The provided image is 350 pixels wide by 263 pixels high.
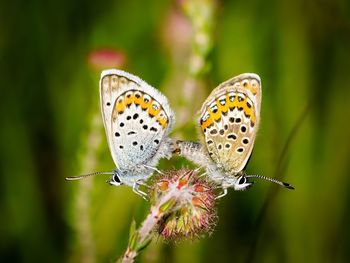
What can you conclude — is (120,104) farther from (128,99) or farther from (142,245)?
(142,245)

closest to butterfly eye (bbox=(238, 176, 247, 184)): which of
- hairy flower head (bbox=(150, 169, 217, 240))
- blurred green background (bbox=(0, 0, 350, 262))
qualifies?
hairy flower head (bbox=(150, 169, 217, 240))

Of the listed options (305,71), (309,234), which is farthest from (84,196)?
(305,71)

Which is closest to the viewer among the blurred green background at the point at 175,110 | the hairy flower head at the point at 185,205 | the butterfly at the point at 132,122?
the hairy flower head at the point at 185,205

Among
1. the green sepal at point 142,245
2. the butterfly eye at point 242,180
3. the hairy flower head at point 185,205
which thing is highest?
the butterfly eye at point 242,180

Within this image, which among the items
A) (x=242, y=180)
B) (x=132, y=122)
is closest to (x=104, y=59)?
(x=132, y=122)

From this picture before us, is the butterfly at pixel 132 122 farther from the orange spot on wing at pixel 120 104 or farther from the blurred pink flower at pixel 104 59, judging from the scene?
the blurred pink flower at pixel 104 59

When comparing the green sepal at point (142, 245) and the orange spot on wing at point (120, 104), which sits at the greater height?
the orange spot on wing at point (120, 104)

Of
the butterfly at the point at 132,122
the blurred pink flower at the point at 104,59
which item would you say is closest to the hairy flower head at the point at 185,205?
the butterfly at the point at 132,122

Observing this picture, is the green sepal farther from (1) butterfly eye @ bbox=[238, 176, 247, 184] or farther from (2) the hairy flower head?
(1) butterfly eye @ bbox=[238, 176, 247, 184]
